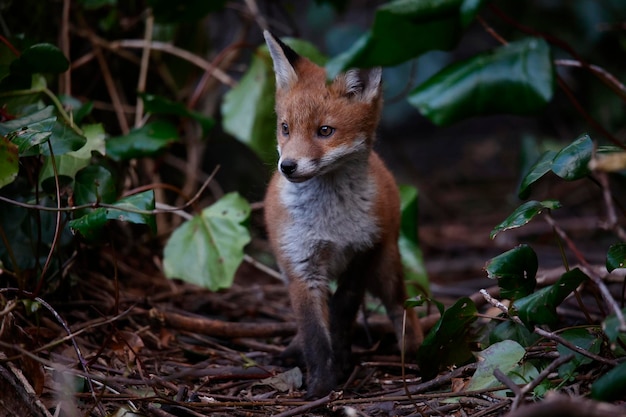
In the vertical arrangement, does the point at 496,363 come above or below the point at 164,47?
below

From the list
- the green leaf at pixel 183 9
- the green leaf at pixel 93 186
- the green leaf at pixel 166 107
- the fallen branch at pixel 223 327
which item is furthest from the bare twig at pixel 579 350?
the green leaf at pixel 183 9

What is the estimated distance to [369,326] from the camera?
4.36 m

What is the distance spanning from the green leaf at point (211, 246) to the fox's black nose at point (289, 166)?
36.7 inches

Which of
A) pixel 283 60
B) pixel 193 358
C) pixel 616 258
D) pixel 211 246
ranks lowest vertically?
pixel 193 358

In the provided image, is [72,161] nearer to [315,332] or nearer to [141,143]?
[141,143]

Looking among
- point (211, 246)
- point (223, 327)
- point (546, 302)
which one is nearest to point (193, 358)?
point (223, 327)

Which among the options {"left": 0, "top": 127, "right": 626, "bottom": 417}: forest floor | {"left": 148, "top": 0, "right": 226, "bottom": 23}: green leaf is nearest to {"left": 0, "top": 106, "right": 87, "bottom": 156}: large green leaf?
{"left": 0, "top": 127, "right": 626, "bottom": 417}: forest floor

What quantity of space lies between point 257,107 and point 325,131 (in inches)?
66.1

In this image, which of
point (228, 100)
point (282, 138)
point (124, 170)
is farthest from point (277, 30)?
point (282, 138)

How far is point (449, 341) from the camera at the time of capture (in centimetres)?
340

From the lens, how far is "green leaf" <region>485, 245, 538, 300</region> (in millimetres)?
3148

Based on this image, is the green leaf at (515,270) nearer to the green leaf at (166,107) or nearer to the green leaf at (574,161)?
the green leaf at (574,161)

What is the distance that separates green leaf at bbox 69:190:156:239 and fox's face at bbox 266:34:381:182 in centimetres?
67

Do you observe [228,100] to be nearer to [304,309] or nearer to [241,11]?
[241,11]
